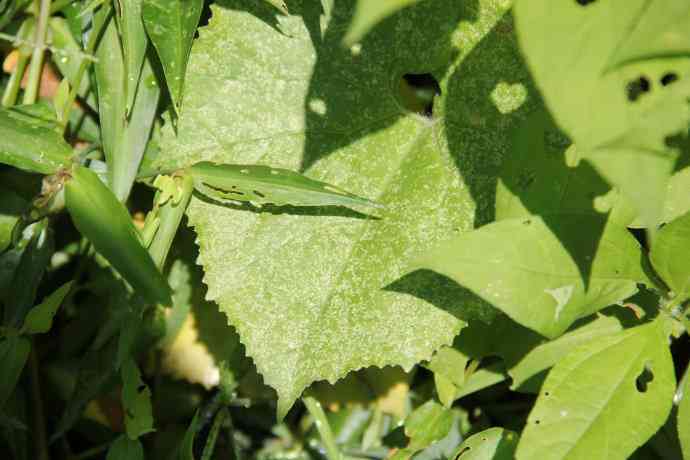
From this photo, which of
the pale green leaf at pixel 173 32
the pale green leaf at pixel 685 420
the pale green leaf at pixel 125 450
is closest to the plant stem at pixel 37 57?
the pale green leaf at pixel 173 32

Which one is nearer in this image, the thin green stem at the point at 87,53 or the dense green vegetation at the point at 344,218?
the dense green vegetation at the point at 344,218

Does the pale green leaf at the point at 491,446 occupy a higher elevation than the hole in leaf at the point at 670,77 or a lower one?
lower

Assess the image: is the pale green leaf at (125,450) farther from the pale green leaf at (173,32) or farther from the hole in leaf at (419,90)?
the hole in leaf at (419,90)

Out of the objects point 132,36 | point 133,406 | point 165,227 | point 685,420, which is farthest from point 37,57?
point 685,420

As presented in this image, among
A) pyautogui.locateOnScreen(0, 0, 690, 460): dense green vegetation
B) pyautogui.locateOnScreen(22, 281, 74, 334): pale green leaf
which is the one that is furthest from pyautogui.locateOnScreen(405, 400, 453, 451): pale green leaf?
pyautogui.locateOnScreen(22, 281, 74, 334): pale green leaf

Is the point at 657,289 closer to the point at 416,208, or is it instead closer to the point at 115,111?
the point at 416,208

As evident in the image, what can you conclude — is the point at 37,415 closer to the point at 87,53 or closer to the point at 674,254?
the point at 87,53

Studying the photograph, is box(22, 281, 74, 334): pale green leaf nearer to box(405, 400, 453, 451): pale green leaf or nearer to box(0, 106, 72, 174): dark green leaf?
box(0, 106, 72, 174): dark green leaf

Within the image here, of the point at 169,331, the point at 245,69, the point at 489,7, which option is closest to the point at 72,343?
the point at 169,331
